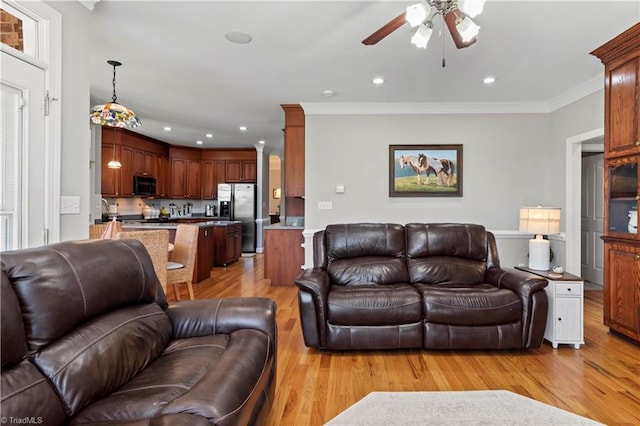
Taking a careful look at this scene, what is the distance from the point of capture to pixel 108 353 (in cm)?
140

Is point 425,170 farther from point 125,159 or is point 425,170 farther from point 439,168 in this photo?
point 125,159

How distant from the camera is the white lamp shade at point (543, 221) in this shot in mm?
3283

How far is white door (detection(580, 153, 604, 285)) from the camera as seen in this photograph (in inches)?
194

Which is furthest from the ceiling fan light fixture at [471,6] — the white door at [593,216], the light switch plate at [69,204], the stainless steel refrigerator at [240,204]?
the stainless steel refrigerator at [240,204]

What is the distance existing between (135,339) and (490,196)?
481 cm

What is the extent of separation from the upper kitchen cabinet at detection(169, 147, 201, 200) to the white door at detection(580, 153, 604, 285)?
783 centimetres

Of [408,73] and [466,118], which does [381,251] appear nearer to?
[408,73]

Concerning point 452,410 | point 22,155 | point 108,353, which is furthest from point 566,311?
point 22,155

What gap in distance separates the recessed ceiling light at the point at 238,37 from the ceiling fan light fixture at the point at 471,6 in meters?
1.83

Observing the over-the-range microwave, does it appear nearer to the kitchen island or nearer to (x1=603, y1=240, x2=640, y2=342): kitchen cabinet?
the kitchen island

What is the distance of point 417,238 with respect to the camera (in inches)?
136

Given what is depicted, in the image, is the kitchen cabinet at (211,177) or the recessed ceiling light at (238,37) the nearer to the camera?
the recessed ceiling light at (238,37)

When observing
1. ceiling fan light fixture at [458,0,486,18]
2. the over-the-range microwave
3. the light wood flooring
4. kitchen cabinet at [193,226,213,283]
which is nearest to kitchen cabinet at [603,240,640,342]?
the light wood flooring

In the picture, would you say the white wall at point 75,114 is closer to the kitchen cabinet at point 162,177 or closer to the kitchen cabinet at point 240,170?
the kitchen cabinet at point 162,177
